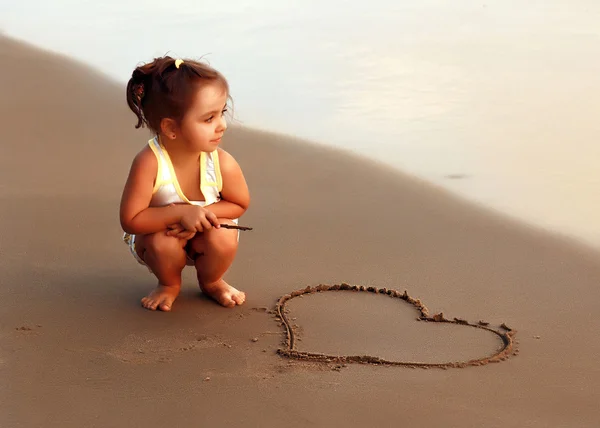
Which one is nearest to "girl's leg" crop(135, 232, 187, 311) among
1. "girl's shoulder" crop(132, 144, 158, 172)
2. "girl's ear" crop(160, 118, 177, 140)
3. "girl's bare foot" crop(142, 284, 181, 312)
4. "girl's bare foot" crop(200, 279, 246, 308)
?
"girl's bare foot" crop(142, 284, 181, 312)

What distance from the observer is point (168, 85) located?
10.0 ft

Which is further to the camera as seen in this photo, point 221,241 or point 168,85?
point 221,241

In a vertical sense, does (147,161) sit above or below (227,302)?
above

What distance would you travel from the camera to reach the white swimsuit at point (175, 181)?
3.16 meters

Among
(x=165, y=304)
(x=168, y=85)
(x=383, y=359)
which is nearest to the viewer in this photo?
(x=383, y=359)

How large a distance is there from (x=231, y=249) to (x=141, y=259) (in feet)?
1.04

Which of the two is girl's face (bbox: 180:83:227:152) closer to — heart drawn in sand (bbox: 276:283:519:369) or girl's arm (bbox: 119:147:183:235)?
girl's arm (bbox: 119:147:183:235)

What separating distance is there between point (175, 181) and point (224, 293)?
0.40 m

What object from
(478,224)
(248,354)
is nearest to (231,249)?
(248,354)

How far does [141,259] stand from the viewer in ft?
10.8

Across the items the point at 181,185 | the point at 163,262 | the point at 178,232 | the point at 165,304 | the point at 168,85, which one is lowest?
the point at 165,304

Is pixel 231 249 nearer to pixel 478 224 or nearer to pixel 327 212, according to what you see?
pixel 327 212

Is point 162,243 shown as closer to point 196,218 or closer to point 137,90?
point 196,218

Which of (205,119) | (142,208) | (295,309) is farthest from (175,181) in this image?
(295,309)
